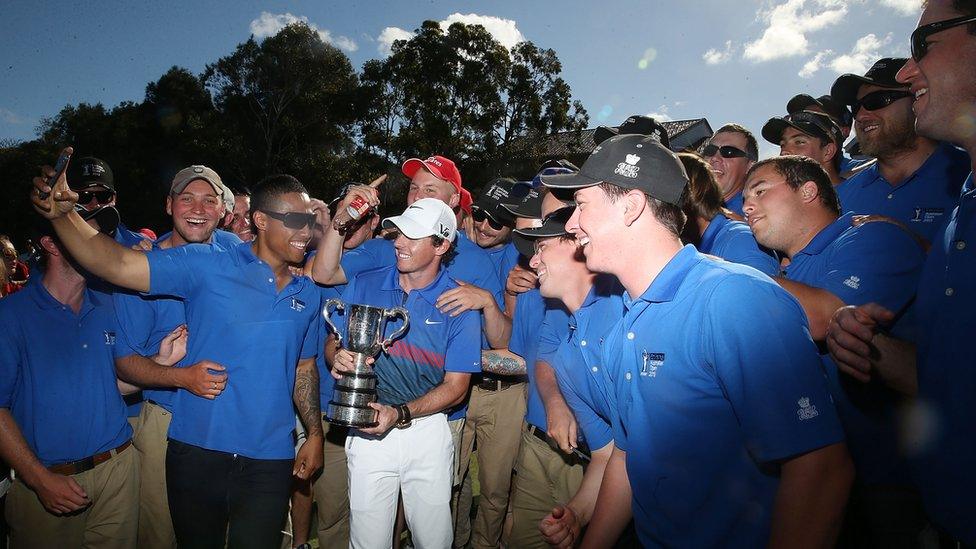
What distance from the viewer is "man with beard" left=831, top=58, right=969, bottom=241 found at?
370 cm

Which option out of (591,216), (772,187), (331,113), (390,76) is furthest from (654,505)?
(331,113)

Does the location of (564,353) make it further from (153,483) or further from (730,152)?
(153,483)

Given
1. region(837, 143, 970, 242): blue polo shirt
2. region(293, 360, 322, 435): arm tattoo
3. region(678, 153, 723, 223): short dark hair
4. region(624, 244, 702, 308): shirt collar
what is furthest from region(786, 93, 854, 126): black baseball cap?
region(293, 360, 322, 435): arm tattoo

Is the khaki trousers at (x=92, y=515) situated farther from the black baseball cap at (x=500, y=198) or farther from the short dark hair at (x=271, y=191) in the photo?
the black baseball cap at (x=500, y=198)

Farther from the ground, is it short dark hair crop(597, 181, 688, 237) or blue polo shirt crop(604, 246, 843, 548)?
short dark hair crop(597, 181, 688, 237)

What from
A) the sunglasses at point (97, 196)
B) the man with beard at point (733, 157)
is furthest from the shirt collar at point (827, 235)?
the sunglasses at point (97, 196)

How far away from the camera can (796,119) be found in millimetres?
5355

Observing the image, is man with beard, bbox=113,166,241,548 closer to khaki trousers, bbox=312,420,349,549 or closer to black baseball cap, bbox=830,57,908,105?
khaki trousers, bbox=312,420,349,549

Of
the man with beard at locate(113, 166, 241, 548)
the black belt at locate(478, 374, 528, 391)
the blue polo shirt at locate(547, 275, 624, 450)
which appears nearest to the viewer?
the blue polo shirt at locate(547, 275, 624, 450)

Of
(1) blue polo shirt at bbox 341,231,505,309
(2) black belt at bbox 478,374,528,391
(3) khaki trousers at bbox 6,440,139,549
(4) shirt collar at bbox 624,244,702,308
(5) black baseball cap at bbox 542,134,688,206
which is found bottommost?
(3) khaki trousers at bbox 6,440,139,549

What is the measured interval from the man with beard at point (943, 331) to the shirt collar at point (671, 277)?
877 mm

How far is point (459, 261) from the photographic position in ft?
17.9

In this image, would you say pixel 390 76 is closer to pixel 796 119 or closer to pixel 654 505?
pixel 796 119

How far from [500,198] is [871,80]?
366 cm
